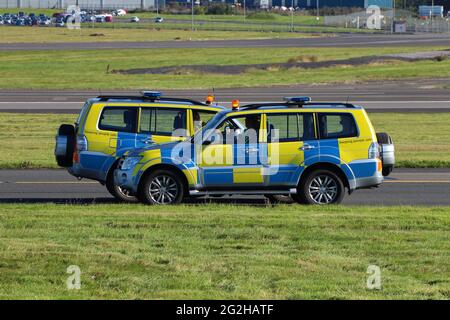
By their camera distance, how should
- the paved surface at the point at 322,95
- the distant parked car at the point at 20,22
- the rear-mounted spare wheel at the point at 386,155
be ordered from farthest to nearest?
1. the distant parked car at the point at 20,22
2. the paved surface at the point at 322,95
3. the rear-mounted spare wheel at the point at 386,155

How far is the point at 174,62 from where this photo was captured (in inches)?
2586

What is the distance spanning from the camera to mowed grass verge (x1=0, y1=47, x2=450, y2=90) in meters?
53.8

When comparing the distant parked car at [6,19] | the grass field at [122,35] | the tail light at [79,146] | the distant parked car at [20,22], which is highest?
the distant parked car at [6,19]

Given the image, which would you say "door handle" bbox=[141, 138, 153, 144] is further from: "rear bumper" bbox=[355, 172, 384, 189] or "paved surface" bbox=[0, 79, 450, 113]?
"paved surface" bbox=[0, 79, 450, 113]

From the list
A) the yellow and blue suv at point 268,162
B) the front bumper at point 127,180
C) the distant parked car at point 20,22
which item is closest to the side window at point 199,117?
the yellow and blue suv at point 268,162

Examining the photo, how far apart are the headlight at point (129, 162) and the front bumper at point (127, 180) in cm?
7

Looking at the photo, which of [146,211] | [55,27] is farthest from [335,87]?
[55,27]

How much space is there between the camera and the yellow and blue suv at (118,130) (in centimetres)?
1766

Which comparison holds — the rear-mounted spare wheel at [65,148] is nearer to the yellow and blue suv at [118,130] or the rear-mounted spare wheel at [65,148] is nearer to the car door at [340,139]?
the yellow and blue suv at [118,130]

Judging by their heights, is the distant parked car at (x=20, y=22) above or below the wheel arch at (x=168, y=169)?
above

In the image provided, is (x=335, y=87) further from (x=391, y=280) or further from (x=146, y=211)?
(x=391, y=280)

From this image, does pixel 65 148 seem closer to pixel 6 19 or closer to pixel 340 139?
pixel 340 139

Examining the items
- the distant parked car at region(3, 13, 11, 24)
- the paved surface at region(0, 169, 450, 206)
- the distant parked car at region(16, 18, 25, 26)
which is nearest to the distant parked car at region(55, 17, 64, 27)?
the distant parked car at region(16, 18, 25, 26)

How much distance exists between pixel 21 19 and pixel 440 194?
119 metres
